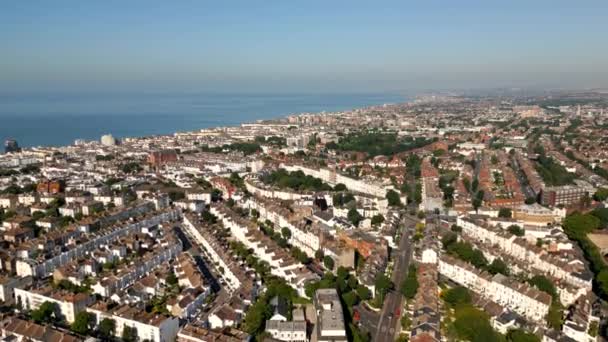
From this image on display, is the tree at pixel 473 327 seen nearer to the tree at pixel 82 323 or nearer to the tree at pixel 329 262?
the tree at pixel 329 262

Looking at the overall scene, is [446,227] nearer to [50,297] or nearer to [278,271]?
[278,271]

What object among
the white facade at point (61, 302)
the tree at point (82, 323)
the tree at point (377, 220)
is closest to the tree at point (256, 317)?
the tree at point (82, 323)

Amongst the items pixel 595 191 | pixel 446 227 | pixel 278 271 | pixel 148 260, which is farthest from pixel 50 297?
pixel 595 191

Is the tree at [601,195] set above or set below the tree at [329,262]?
above

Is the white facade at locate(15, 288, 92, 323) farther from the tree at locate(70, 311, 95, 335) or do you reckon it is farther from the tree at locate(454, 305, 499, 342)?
the tree at locate(454, 305, 499, 342)

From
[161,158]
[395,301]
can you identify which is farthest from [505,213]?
[161,158]
